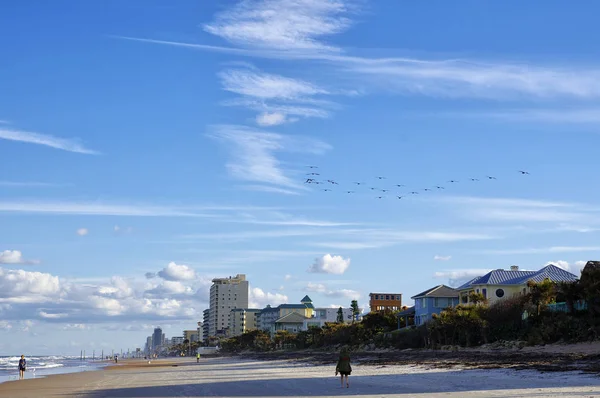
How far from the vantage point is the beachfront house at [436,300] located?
9419 cm

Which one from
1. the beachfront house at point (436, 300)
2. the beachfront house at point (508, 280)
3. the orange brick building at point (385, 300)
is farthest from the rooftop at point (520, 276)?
the orange brick building at point (385, 300)

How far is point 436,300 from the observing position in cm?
9469

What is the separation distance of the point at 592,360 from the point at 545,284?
27710mm

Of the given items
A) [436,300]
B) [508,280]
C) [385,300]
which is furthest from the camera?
[385,300]

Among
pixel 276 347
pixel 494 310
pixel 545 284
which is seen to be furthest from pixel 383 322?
pixel 276 347

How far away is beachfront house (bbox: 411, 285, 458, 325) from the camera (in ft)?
309

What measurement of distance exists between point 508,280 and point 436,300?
10.9 metres

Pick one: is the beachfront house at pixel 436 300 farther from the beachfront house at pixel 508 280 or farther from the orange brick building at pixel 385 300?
the orange brick building at pixel 385 300

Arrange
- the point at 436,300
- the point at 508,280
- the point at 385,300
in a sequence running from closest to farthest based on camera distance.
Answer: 1. the point at 508,280
2. the point at 436,300
3. the point at 385,300

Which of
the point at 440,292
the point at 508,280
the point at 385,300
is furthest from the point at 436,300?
the point at 385,300

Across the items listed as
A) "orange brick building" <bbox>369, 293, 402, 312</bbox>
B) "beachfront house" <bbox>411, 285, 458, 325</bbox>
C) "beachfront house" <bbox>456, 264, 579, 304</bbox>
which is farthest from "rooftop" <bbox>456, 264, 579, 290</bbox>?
"orange brick building" <bbox>369, 293, 402, 312</bbox>

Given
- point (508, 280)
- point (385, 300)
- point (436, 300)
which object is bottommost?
point (436, 300)

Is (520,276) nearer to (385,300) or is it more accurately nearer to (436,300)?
(436,300)

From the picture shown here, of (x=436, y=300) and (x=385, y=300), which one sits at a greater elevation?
(x=385, y=300)
